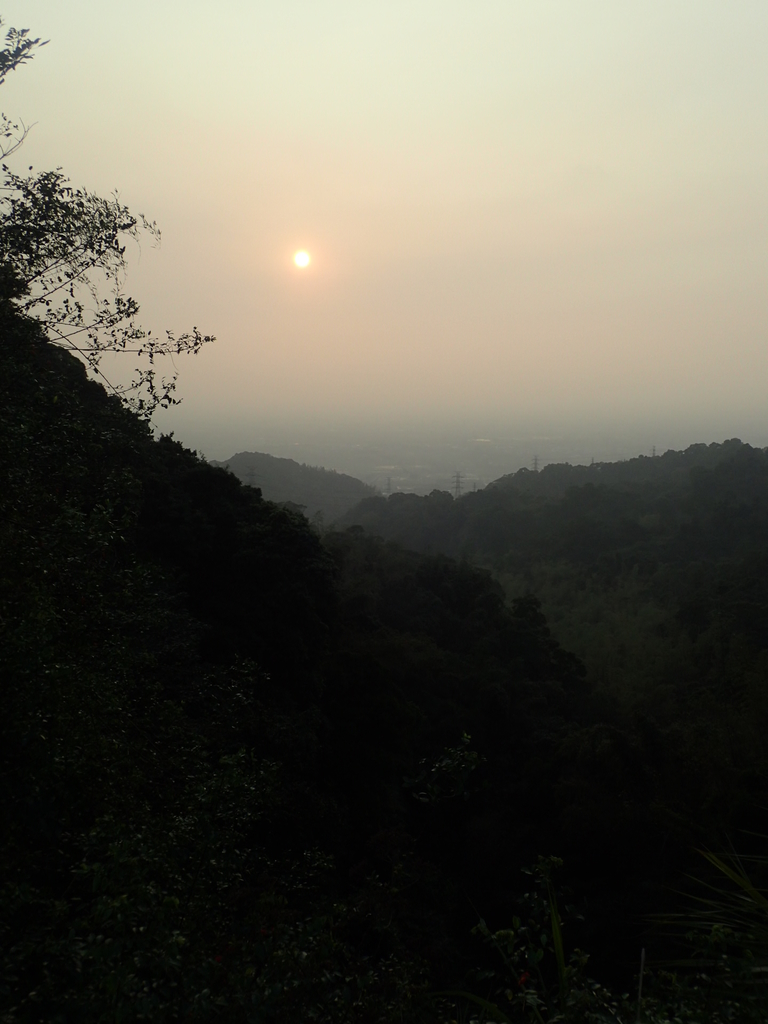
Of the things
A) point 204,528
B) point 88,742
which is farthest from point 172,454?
point 88,742

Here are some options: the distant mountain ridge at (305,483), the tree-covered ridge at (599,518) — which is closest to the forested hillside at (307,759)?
the tree-covered ridge at (599,518)

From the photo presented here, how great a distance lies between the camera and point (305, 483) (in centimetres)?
7400

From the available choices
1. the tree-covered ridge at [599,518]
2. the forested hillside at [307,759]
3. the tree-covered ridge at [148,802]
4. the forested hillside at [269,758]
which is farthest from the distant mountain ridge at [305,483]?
the tree-covered ridge at [148,802]

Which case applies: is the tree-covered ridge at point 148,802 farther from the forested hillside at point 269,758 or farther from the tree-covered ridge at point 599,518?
the tree-covered ridge at point 599,518

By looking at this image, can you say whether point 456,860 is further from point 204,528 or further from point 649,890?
point 204,528

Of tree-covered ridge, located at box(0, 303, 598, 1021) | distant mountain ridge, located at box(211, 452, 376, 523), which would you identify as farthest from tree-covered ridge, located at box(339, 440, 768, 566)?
tree-covered ridge, located at box(0, 303, 598, 1021)

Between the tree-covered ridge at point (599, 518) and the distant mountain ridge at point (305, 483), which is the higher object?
the distant mountain ridge at point (305, 483)

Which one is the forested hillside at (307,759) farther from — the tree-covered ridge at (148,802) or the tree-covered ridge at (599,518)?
the tree-covered ridge at (599,518)

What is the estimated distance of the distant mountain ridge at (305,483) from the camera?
64.1 m

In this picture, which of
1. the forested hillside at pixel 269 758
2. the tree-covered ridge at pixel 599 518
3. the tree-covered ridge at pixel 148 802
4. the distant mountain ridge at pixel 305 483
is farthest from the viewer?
the distant mountain ridge at pixel 305 483

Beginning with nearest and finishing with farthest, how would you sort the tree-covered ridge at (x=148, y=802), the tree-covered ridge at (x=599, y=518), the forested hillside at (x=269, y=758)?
the tree-covered ridge at (x=148, y=802)
the forested hillside at (x=269, y=758)
the tree-covered ridge at (x=599, y=518)

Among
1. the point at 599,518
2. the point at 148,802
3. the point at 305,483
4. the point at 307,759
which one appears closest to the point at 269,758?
the point at 307,759

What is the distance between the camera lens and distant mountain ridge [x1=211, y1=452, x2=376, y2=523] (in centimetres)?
6406

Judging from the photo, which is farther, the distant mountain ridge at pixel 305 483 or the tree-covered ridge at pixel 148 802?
the distant mountain ridge at pixel 305 483
